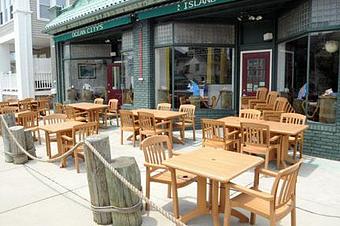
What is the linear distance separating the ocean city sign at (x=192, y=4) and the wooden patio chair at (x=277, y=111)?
319 centimetres

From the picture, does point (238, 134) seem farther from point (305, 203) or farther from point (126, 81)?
point (126, 81)

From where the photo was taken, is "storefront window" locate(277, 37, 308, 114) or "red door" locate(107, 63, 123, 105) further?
"red door" locate(107, 63, 123, 105)

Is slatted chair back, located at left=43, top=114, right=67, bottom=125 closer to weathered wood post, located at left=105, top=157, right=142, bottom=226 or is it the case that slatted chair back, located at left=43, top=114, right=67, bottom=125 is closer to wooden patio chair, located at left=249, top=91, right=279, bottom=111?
weathered wood post, located at left=105, top=157, right=142, bottom=226

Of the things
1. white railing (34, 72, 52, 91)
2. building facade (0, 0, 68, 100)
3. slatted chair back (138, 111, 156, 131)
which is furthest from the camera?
white railing (34, 72, 52, 91)

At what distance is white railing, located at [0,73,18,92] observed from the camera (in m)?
18.8

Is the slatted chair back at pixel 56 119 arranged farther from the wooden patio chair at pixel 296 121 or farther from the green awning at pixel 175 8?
the wooden patio chair at pixel 296 121

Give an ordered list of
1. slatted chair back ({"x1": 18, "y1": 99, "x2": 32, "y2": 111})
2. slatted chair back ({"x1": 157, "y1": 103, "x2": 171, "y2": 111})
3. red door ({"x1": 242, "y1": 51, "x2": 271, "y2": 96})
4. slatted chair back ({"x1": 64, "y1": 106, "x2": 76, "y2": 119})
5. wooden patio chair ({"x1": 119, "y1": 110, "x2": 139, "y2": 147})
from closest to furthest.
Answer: wooden patio chair ({"x1": 119, "y1": 110, "x2": 139, "y2": 147}), slatted chair back ({"x1": 157, "y1": 103, "x2": 171, "y2": 111}), slatted chair back ({"x1": 64, "y1": 106, "x2": 76, "y2": 119}), red door ({"x1": 242, "y1": 51, "x2": 271, "y2": 96}), slatted chair back ({"x1": 18, "y1": 99, "x2": 32, "y2": 111})

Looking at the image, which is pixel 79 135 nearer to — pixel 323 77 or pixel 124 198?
pixel 124 198

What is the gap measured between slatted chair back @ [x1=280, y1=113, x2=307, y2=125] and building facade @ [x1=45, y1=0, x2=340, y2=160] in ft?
2.17

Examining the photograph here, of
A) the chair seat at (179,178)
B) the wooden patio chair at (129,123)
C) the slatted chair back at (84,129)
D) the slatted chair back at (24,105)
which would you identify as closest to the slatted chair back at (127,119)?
the wooden patio chair at (129,123)

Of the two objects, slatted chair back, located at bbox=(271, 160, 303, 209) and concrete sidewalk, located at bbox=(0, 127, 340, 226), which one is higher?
slatted chair back, located at bbox=(271, 160, 303, 209)

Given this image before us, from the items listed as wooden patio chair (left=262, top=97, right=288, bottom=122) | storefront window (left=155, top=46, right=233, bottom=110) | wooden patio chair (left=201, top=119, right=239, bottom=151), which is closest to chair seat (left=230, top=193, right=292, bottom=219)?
wooden patio chair (left=201, top=119, right=239, bottom=151)

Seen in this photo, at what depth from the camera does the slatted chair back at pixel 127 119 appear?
869cm

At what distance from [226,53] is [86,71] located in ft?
26.1
